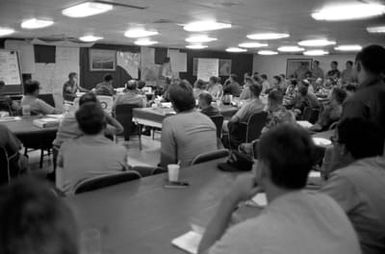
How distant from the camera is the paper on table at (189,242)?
1.33 m

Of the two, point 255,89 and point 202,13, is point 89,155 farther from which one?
point 255,89

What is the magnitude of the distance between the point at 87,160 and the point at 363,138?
1562 millimetres

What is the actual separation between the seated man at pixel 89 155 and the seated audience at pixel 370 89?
1631mm

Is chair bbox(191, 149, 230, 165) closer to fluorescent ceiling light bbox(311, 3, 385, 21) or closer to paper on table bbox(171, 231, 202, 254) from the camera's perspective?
paper on table bbox(171, 231, 202, 254)

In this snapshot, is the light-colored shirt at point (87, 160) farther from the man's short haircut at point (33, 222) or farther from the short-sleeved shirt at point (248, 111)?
the short-sleeved shirt at point (248, 111)

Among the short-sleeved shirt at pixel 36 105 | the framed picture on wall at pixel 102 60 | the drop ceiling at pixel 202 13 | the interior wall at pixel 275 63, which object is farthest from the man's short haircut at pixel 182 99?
the interior wall at pixel 275 63

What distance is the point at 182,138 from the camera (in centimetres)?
277

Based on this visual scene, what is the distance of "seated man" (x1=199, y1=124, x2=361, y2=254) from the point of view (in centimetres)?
97

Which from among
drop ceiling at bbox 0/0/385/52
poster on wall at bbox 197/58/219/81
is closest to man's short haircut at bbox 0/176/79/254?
drop ceiling at bbox 0/0/385/52

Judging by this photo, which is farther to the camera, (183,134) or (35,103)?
(35,103)

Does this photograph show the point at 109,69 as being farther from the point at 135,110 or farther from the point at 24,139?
the point at 24,139

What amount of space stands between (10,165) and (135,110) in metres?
2.81

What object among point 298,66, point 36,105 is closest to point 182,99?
point 36,105

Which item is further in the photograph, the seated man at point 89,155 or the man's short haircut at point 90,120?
the man's short haircut at point 90,120
